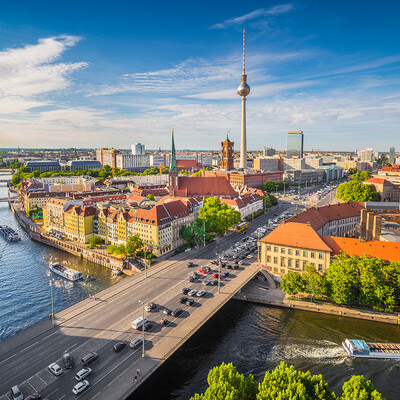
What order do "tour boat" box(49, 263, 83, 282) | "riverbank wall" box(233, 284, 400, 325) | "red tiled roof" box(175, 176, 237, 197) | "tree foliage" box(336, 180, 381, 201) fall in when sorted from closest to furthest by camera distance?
"riverbank wall" box(233, 284, 400, 325), "tour boat" box(49, 263, 83, 282), "tree foliage" box(336, 180, 381, 201), "red tiled roof" box(175, 176, 237, 197)

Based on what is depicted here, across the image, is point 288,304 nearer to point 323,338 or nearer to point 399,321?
point 323,338

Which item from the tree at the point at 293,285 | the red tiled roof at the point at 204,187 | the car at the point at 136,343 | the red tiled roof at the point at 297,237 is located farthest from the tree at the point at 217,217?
the car at the point at 136,343

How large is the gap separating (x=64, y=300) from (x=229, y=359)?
3856cm

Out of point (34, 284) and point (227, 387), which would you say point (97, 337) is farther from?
point (34, 284)

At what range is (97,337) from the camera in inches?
1837

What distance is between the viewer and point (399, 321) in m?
55.1

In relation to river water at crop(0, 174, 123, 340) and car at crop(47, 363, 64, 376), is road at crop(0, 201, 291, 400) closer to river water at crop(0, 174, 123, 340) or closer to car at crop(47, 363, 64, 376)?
car at crop(47, 363, 64, 376)

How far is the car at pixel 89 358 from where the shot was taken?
134 feet

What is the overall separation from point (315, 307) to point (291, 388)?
112 feet

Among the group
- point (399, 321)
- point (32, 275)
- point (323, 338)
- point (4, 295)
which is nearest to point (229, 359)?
point (323, 338)

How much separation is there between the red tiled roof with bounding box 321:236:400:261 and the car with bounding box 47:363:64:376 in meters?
53.3

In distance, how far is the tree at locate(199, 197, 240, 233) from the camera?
100m

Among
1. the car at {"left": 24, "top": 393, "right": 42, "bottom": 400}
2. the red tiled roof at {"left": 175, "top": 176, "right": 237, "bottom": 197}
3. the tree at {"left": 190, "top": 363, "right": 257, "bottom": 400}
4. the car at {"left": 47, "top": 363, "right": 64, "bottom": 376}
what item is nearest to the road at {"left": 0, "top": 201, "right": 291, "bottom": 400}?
the car at {"left": 47, "top": 363, "right": 64, "bottom": 376}

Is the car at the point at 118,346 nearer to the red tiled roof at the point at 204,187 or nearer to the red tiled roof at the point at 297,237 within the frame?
the red tiled roof at the point at 297,237
